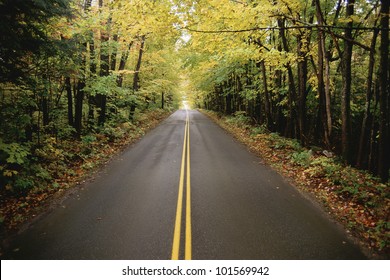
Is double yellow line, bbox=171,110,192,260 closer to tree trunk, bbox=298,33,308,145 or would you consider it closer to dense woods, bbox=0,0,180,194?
dense woods, bbox=0,0,180,194

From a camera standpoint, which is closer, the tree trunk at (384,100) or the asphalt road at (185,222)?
the asphalt road at (185,222)

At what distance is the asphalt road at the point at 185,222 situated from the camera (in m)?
4.85

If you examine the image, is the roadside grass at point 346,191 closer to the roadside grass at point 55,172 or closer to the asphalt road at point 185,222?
the asphalt road at point 185,222

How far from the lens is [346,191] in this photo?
7.30 meters

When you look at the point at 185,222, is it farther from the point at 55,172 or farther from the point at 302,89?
the point at 302,89

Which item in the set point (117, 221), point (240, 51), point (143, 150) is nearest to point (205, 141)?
point (143, 150)

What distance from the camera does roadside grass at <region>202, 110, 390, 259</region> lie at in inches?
210

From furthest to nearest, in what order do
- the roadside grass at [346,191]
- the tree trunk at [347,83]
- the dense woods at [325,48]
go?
the tree trunk at [347,83]
the dense woods at [325,48]
the roadside grass at [346,191]

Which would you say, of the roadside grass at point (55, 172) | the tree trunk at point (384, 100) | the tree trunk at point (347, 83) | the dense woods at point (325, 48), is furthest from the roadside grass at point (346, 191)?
the roadside grass at point (55, 172)

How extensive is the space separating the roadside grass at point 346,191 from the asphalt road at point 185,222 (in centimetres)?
43

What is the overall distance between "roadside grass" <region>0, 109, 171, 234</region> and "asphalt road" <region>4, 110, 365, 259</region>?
1.94ft

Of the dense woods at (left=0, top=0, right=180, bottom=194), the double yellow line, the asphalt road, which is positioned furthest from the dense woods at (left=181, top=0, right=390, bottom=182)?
the double yellow line

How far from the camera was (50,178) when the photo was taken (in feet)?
27.3
